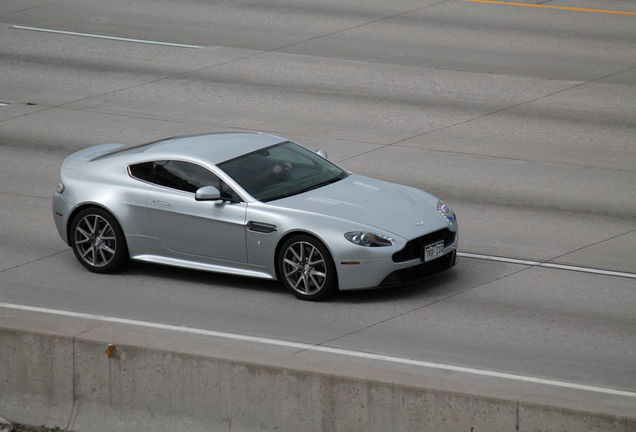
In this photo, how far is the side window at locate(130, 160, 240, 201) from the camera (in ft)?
34.9

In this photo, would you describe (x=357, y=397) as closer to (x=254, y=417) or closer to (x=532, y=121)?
(x=254, y=417)

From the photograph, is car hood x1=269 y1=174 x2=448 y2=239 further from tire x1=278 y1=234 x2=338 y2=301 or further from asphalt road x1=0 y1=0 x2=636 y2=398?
asphalt road x1=0 y1=0 x2=636 y2=398

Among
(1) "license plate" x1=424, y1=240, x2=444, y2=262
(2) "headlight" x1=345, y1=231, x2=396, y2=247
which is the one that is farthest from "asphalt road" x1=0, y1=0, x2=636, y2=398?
(2) "headlight" x1=345, y1=231, x2=396, y2=247

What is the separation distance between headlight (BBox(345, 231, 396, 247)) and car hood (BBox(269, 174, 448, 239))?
0.23 ft

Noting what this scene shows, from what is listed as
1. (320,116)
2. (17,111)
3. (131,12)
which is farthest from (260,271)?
(131,12)

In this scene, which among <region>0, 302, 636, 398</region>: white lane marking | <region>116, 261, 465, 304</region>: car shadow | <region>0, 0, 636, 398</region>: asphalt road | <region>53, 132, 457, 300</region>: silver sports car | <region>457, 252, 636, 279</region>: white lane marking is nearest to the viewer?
<region>0, 302, 636, 398</region>: white lane marking

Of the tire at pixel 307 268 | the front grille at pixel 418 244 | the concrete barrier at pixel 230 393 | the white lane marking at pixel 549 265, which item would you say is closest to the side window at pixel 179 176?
the tire at pixel 307 268

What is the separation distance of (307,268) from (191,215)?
142cm

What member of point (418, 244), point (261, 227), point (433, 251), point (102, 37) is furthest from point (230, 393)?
point (102, 37)

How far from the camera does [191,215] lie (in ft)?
34.8

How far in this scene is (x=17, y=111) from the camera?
18109 mm

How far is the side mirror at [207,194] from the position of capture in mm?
10344

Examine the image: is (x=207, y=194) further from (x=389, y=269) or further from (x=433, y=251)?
(x=433, y=251)

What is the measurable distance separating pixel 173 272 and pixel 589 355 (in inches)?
188
